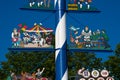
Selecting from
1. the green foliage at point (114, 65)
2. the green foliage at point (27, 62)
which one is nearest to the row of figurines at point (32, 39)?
the green foliage at point (27, 62)

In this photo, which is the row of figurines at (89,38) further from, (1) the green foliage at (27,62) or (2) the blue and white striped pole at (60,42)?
(1) the green foliage at (27,62)

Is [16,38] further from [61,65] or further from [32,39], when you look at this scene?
[61,65]

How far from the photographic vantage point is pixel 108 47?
12.8 metres

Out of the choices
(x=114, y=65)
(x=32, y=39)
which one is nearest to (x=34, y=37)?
(x=32, y=39)

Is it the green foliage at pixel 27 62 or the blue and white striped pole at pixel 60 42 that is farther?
the green foliage at pixel 27 62

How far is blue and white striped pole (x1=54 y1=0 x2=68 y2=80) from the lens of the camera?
11914mm

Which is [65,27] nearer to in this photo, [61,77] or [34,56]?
[61,77]

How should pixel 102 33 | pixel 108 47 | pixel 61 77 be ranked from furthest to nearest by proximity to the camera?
pixel 102 33, pixel 108 47, pixel 61 77

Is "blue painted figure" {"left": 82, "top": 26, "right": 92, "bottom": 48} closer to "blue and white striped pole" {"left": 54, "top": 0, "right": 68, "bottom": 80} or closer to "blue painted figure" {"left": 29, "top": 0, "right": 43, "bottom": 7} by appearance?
"blue and white striped pole" {"left": 54, "top": 0, "right": 68, "bottom": 80}

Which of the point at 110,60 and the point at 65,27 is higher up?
the point at 65,27

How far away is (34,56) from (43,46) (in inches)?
1207

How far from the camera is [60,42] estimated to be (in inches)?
475

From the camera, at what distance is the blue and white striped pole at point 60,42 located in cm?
1191

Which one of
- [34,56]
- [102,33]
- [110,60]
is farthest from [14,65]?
[102,33]
